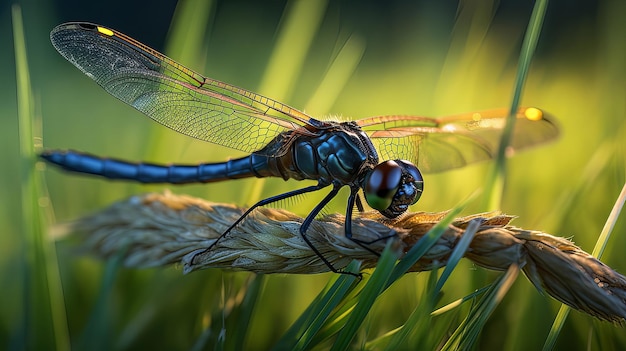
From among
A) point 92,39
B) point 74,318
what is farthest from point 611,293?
point 92,39

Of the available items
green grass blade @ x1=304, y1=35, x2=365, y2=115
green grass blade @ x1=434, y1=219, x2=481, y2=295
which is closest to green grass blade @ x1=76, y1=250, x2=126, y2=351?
green grass blade @ x1=434, y1=219, x2=481, y2=295

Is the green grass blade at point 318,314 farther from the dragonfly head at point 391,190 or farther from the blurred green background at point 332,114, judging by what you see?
the dragonfly head at point 391,190

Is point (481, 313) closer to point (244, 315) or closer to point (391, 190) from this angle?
point (244, 315)

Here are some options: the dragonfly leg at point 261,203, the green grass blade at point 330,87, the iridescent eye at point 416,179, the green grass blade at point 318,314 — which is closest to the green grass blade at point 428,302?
the green grass blade at point 318,314

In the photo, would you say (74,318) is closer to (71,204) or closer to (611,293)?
(71,204)

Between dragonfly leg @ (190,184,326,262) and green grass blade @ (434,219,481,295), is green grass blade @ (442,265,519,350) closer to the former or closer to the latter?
green grass blade @ (434,219,481,295)

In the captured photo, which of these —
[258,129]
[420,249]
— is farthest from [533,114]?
[420,249]
